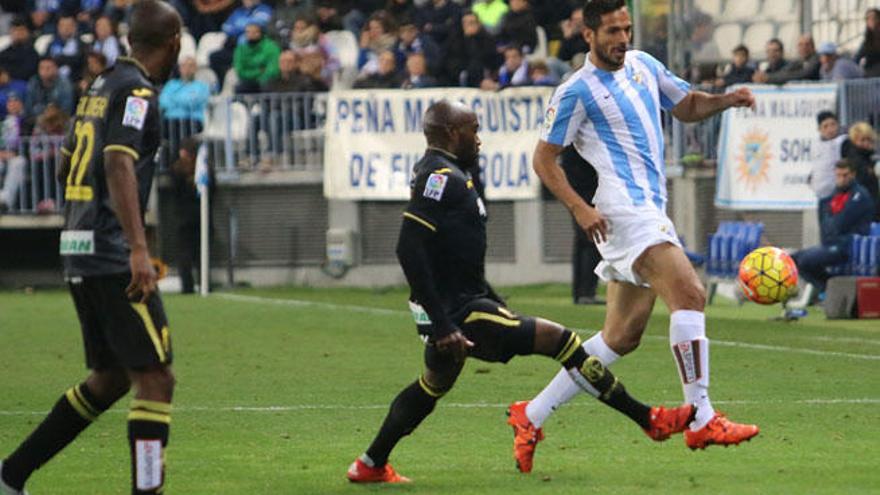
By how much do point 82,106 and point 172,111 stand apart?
1944 cm

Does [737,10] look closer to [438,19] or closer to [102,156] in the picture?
[438,19]

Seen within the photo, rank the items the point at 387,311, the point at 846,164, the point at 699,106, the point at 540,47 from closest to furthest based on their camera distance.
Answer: the point at 699,106, the point at 846,164, the point at 387,311, the point at 540,47

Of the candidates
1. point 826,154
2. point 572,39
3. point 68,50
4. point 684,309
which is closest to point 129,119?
point 684,309

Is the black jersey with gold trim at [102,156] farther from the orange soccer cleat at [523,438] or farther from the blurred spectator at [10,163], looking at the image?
the blurred spectator at [10,163]

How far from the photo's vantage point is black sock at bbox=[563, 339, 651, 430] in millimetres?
9922

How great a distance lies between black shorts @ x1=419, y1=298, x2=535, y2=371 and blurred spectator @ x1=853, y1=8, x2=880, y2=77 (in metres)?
15.2

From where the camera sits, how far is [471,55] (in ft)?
89.0

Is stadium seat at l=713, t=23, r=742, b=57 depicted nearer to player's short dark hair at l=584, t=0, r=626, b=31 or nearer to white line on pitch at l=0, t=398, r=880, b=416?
white line on pitch at l=0, t=398, r=880, b=416

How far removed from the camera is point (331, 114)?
2712 cm

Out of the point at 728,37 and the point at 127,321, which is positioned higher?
the point at 728,37

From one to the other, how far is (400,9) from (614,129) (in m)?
19.0

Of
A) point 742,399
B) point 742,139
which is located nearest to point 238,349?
point 742,399

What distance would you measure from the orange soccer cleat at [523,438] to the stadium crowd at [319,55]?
15.1 m

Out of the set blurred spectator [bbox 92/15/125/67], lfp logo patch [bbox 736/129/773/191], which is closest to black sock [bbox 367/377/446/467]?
lfp logo patch [bbox 736/129/773/191]
